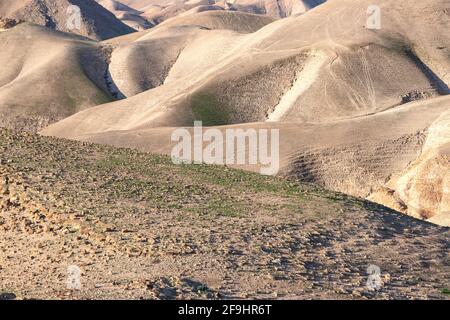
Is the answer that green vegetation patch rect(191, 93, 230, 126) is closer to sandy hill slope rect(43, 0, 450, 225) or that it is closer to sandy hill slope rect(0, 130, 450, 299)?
sandy hill slope rect(43, 0, 450, 225)

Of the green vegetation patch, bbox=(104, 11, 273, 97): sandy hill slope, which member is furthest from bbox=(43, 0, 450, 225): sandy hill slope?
bbox=(104, 11, 273, 97): sandy hill slope

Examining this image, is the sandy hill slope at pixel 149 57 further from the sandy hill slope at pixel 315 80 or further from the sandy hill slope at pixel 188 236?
the sandy hill slope at pixel 188 236

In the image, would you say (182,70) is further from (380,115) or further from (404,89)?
A: (380,115)

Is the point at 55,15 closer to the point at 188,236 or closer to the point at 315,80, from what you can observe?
the point at 315,80

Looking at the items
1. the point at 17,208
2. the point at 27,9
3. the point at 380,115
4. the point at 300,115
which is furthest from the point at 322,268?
the point at 27,9

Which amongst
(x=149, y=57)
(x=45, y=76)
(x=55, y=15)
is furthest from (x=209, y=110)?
(x=55, y=15)
